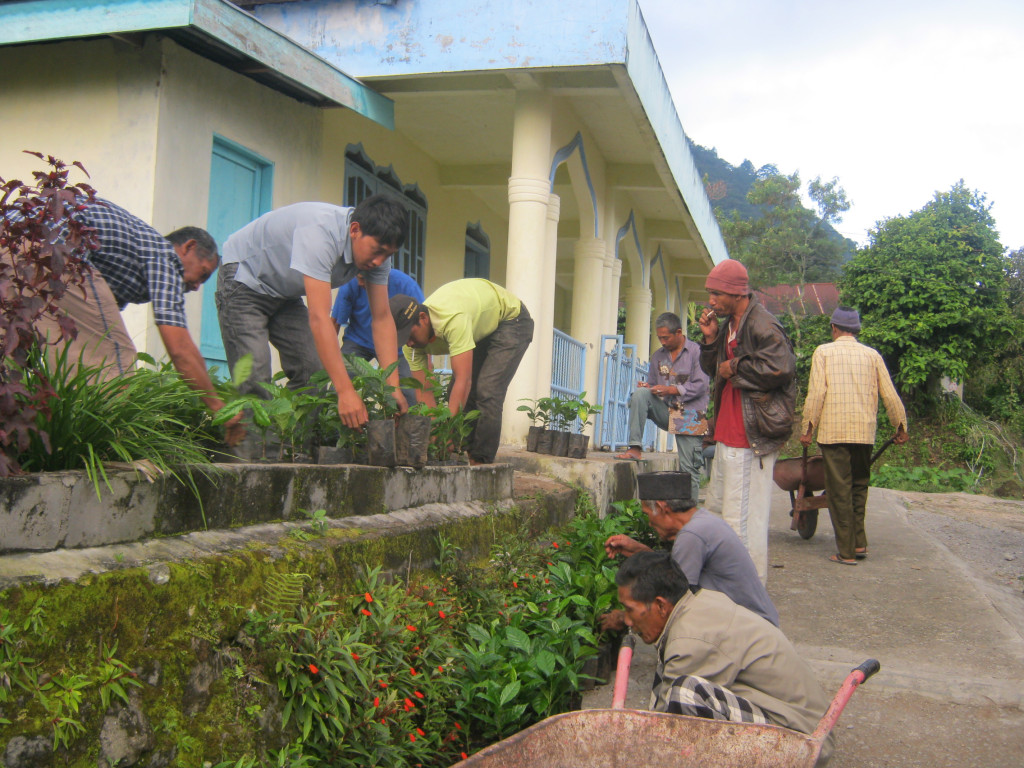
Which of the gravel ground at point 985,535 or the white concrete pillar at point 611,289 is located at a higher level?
the white concrete pillar at point 611,289

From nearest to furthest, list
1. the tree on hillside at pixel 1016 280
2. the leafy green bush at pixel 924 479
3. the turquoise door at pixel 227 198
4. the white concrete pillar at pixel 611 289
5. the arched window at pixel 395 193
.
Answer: the turquoise door at pixel 227 198 → the arched window at pixel 395 193 → the white concrete pillar at pixel 611 289 → the leafy green bush at pixel 924 479 → the tree on hillside at pixel 1016 280

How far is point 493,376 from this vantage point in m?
5.46

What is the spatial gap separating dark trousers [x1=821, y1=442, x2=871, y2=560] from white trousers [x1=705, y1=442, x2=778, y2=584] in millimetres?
1821

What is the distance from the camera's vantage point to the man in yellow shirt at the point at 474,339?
495 cm

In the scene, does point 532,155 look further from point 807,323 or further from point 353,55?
point 807,323

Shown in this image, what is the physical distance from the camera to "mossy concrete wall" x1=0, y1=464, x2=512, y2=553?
216 cm

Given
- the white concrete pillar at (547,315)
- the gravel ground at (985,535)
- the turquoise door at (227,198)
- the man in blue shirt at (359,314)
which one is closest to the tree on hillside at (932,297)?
the gravel ground at (985,535)

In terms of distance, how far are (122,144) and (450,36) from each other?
2.66 m

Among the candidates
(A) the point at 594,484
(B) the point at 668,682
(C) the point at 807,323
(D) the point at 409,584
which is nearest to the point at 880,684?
(B) the point at 668,682

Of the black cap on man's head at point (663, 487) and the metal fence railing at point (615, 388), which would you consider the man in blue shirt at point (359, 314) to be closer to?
the black cap on man's head at point (663, 487)

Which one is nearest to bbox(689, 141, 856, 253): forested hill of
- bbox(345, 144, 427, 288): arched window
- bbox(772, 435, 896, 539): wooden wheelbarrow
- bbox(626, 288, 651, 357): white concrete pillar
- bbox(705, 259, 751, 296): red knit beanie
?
bbox(626, 288, 651, 357): white concrete pillar

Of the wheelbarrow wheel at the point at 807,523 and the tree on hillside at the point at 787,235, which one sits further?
the tree on hillside at the point at 787,235

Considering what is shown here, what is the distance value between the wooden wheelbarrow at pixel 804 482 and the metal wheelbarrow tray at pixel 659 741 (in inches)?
198

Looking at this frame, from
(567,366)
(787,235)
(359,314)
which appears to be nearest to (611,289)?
(567,366)
